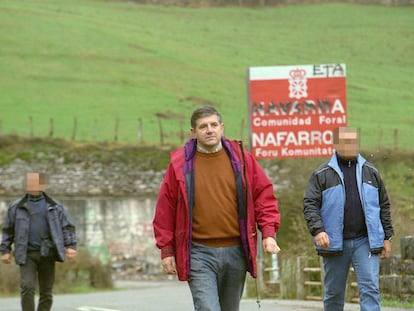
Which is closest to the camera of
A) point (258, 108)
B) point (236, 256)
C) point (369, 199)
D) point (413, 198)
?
point (236, 256)

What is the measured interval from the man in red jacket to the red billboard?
20.0 metres

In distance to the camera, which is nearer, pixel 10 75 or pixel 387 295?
pixel 387 295

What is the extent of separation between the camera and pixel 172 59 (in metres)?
87.1

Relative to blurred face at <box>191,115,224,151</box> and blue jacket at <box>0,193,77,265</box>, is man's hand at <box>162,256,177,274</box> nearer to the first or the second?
blurred face at <box>191,115,224,151</box>

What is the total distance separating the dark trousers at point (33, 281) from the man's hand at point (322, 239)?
4.59 meters

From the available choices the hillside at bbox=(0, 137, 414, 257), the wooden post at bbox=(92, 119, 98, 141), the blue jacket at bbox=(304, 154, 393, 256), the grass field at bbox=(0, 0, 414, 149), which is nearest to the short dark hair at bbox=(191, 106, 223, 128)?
the blue jacket at bbox=(304, 154, 393, 256)

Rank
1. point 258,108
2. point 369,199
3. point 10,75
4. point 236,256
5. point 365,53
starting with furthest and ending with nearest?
point 365,53 < point 10,75 < point 258,108 < point 369,199 < point 236,256

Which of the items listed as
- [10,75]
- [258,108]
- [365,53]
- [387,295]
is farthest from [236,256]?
[365,53]

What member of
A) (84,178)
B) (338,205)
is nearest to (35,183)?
(338,205)

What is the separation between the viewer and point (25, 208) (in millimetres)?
15328

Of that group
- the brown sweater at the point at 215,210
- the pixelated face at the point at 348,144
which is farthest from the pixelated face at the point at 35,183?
the brown sweater at the point at 215,210

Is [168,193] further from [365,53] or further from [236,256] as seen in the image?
[365,53]

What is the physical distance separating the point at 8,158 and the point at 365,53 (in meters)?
42.5

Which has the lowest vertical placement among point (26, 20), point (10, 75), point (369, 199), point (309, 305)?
point (309, 305)
